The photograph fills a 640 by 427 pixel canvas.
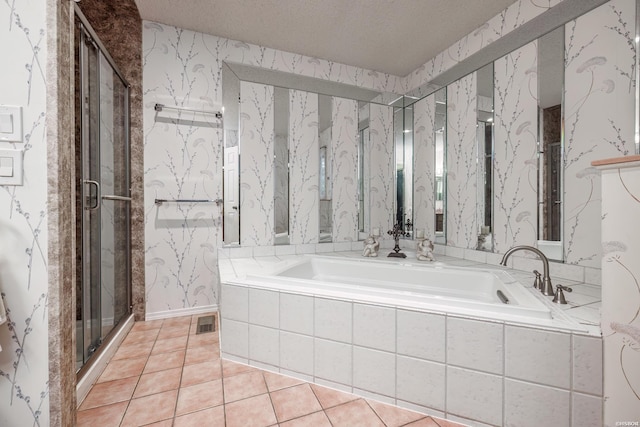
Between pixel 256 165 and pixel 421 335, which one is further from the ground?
pixel 256 165

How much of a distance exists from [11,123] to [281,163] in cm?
185

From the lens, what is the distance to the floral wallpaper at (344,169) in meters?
2.88

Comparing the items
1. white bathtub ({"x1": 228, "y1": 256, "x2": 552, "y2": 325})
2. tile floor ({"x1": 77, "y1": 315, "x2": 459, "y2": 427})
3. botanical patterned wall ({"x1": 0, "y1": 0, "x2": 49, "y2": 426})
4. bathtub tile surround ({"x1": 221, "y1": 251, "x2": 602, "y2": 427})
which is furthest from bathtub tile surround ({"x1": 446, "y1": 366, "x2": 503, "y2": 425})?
botanical patterned wall ({"x1": 0, "y1": 0, "x2": 49, "y2": 426})

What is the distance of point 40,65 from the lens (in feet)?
3.27

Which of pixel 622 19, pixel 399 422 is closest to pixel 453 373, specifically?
pixel 399 422

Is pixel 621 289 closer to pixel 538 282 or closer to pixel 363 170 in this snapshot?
pixel 538 282

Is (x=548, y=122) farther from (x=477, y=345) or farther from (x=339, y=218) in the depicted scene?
(x=339, y=218)

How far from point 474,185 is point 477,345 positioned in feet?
5.03

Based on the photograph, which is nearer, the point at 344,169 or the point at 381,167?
the point at 344,169

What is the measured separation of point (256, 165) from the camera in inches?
102

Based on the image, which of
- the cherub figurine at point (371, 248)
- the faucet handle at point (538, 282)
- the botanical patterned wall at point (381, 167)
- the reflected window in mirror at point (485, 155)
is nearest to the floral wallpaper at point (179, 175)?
the cherub figurine at point (371, 248)

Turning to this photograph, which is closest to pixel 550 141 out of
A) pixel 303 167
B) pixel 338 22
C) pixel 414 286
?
pixel 414 286

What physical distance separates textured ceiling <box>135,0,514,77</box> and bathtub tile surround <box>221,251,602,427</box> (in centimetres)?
203

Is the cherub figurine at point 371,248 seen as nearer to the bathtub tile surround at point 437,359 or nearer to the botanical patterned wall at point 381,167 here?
the botanical patterned wall at point 381,167
